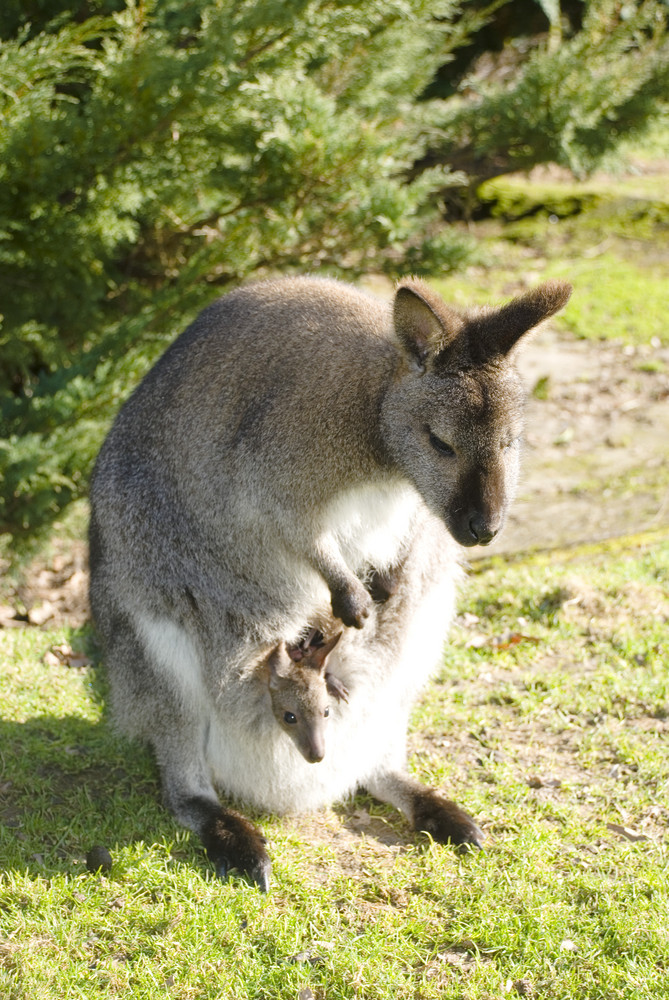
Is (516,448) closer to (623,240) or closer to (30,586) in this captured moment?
(30,586)

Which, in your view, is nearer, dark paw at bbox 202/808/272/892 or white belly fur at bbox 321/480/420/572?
dark paw at bbox 202/808/272/892

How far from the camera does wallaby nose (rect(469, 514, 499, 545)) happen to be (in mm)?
2979

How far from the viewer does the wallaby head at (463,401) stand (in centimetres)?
302

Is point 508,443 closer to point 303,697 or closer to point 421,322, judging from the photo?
point 421,322

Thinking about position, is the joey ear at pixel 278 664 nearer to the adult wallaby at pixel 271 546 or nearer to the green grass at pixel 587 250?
the adult wallaby at pixel 271 546

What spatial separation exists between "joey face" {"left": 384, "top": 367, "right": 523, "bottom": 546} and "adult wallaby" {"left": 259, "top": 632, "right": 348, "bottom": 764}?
25.9 inches

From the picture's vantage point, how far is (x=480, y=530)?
2.98 meters

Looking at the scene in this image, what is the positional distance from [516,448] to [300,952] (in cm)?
159

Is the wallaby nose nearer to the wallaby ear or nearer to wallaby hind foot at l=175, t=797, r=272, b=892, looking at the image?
the wallaby ear

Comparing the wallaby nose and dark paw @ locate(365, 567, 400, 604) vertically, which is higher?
the wallaby nose

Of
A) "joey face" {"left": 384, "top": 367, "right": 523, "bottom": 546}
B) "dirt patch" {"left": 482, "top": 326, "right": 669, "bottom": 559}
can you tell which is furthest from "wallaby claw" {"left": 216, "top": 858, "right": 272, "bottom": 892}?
"dirt patch" {"left": 482, "top": 326, "right": 669, "bottom": 559}

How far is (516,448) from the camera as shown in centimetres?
325

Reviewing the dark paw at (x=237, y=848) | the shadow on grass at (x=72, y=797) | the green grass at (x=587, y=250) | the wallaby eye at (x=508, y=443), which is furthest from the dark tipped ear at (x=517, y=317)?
the green grass at (x=587, y=250)

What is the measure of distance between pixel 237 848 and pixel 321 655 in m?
0.66
